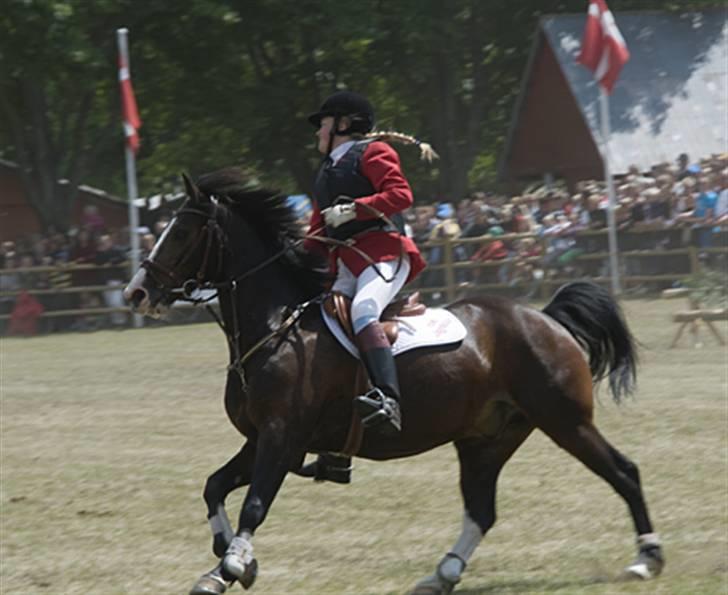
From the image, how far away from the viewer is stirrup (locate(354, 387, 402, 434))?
7.29 metres

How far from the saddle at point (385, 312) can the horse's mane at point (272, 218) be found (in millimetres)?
202

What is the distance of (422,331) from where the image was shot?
7.77 meters

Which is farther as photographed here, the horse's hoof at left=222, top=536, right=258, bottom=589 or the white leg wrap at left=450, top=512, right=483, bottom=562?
the white leg wrap at left=450, top=512, right=483, bottom=562

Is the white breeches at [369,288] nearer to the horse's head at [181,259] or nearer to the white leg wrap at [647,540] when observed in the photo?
the horse's head at [181,259]

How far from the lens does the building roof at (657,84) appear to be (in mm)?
31250

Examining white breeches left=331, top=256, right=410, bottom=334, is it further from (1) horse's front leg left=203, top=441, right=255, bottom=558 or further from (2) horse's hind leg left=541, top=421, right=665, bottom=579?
(2) horse's hind leg left=541, top=421, right=665, bottom=579

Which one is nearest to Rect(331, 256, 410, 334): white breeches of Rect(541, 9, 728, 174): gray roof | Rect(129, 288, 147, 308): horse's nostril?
Rect(129, 288, 147, 308): horse's nostril

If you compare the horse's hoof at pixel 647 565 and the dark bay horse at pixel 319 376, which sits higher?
the dark bay horse at pixel 319 376

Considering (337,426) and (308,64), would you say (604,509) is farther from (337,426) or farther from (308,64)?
(308,64)

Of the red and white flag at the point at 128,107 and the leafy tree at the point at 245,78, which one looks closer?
the red and white flag at the point at 128,107

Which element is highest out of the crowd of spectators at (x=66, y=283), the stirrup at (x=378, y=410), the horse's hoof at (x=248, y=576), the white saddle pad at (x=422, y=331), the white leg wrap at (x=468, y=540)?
A: the white saddle pad at (x=422, y=331)

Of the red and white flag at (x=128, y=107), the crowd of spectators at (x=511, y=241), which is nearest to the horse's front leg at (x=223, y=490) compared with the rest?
the crowd of spectators at (x=511, y=241)

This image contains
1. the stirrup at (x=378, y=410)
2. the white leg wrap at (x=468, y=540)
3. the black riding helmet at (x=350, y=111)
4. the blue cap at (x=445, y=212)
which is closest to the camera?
the stirrup at (x=378, y=410)

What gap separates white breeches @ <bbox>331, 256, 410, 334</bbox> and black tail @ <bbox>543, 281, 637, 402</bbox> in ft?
3.44
